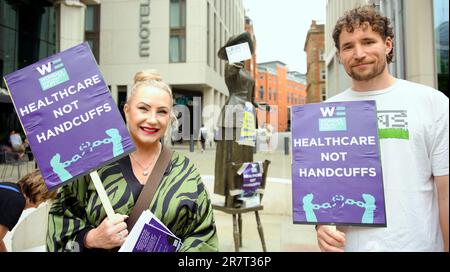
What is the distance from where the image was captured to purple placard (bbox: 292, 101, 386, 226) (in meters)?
1.10

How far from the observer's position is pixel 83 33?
40.0ft

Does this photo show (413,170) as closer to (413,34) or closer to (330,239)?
(330,239)

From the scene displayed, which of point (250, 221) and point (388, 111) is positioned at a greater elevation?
point (388, 111)

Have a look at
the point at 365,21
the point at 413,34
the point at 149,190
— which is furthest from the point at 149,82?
the point at 413,34

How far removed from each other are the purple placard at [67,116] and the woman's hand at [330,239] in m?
0.77

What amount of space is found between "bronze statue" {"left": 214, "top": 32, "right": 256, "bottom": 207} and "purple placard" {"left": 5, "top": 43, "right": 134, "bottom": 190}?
2.15m

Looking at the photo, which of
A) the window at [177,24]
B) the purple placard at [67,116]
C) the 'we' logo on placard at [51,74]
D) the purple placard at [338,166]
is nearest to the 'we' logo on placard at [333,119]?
the purple placard at [338,166]

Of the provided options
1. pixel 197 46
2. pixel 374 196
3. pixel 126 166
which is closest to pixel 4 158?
pixel 197 46

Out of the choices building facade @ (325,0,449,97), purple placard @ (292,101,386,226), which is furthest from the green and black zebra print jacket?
building facade @ (325,0,449,97)

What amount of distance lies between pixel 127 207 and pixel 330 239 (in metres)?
0.76

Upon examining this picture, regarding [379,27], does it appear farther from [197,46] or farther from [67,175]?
[197,46]

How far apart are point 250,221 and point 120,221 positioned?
12.1 ft

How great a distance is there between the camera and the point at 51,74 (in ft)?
4.06

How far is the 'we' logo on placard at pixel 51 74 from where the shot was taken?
1231 millimetres
